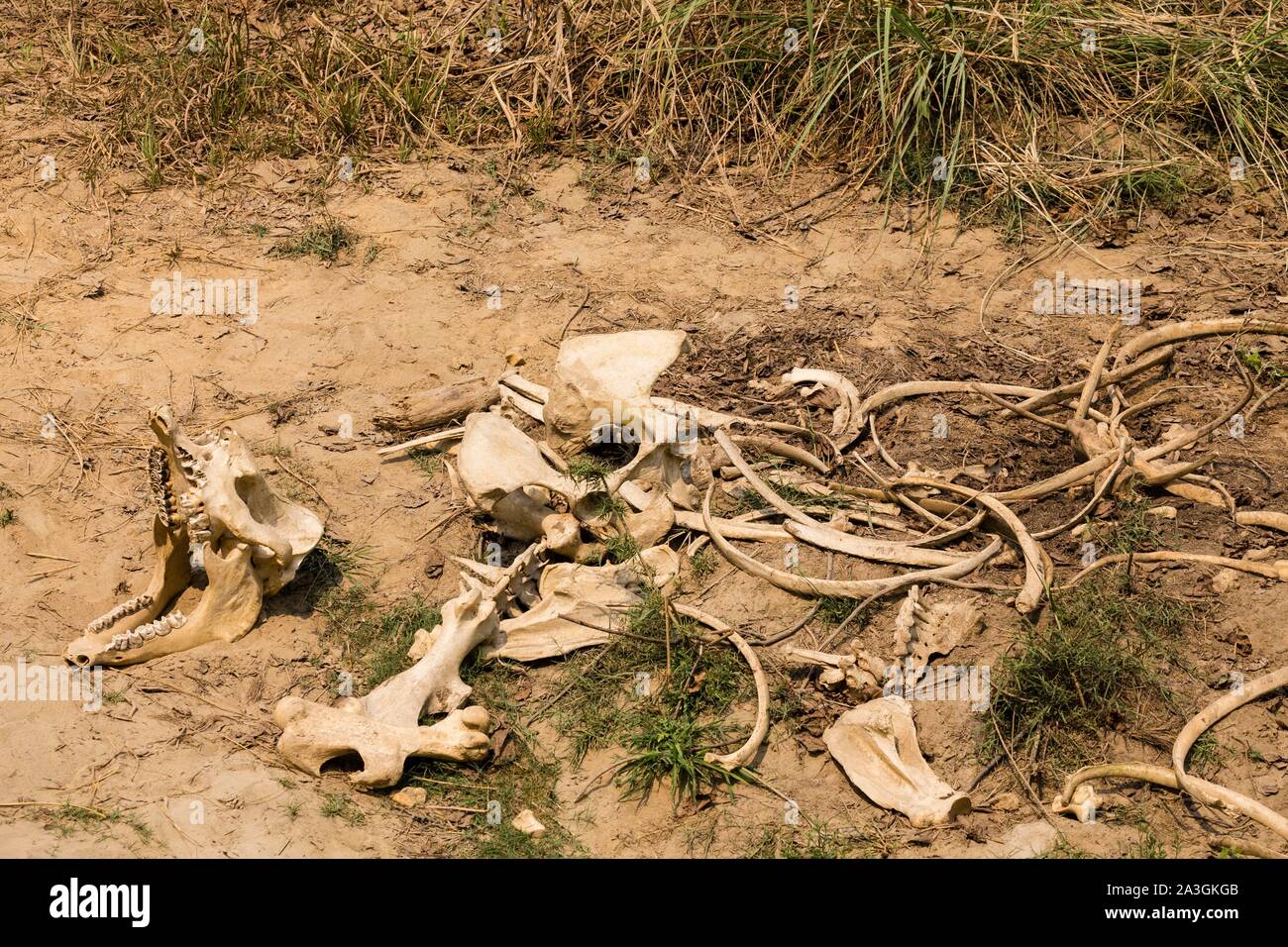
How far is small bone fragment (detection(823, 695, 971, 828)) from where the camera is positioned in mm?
3246

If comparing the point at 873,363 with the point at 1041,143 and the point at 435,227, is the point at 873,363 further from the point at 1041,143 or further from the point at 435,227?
the point at 435,227

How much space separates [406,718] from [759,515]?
134 centimetres

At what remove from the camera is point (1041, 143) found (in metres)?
5.80

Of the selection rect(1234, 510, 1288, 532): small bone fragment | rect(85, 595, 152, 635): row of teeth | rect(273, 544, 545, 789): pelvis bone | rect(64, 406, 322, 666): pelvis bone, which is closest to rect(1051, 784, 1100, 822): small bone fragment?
rect(1234, 510, 1288, 532): small bone fragment

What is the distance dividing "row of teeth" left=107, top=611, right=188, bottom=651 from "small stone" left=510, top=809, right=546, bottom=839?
113cm

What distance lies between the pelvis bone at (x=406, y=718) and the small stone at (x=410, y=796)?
0.04 metres

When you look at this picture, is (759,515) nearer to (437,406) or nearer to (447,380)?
(437,406)

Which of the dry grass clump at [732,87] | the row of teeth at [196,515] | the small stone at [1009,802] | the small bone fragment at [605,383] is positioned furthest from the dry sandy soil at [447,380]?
the small bone fragment at [605,383]

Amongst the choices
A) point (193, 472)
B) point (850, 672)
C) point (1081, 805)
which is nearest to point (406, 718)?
point (193, 472)

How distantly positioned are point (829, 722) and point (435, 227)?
10.2ft

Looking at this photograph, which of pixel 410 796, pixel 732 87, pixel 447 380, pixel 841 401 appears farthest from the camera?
pixel 732 87

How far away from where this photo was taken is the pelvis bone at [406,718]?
3.30m

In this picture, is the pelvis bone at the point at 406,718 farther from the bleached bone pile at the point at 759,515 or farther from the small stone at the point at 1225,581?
the small stone at the point at 1225,581

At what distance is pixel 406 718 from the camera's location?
3428mm
